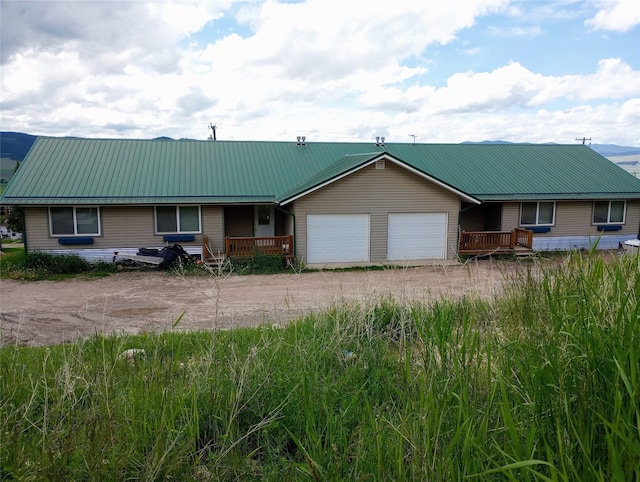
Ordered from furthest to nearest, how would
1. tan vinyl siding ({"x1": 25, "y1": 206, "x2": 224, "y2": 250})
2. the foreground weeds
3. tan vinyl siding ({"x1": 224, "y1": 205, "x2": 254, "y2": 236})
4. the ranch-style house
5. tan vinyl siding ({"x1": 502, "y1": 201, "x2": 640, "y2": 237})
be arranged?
1. tan vinyl siding ({"x1": 502, "y1": 201, "x2": 640, "y2": 237})
2. tan vinyl siding ({"x1": 224, "y1": 205, "x2": 254, "y2": 236})
3. the ranch-style house
4. tan vinyl siding ({"x1": 25, "y1": 206, "x2": 224, "y2": 250})
5. the foreground weeds

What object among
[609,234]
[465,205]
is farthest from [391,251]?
[609,234]

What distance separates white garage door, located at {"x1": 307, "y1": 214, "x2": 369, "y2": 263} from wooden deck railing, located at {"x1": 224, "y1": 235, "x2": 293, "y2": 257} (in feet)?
2.96

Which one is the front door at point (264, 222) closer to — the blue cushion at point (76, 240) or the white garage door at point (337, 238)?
the white garage door at point (337, 238)

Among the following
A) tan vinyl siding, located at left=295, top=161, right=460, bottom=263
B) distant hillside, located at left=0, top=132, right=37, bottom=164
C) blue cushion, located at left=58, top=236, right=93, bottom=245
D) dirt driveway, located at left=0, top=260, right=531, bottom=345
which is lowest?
dirt driveway, located at left=0, top=260, right=531, bottom=345

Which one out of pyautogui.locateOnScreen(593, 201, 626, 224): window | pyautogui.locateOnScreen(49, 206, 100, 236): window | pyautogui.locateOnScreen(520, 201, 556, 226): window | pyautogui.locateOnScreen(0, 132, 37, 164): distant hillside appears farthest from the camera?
pyautogui.locateOnScreen(0, 132, 37, 164): distant hillside

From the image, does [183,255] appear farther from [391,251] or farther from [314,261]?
[391,251]

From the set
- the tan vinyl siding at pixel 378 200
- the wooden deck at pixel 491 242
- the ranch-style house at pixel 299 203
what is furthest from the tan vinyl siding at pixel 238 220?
the wooden deck at pixel 491 242

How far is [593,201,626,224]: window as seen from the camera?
2270cm

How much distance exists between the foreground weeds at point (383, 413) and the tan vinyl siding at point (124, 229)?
579 inches

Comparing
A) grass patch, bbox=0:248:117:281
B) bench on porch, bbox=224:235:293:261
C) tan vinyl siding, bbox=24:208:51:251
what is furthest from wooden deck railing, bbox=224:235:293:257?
tan vinyl siding, bbox=24:208:51:251

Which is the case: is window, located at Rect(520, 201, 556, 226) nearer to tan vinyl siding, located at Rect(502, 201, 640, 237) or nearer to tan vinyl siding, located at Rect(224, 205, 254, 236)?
Answer: tan vinyl siding, located at Rect(502, 201, 640, 237)

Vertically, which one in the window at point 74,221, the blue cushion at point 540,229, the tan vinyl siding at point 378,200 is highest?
the tan vinyl siding at point 378,200

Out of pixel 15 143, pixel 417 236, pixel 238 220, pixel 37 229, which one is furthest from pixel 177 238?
pixel 15 143

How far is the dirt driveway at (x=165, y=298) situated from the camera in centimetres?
1000
